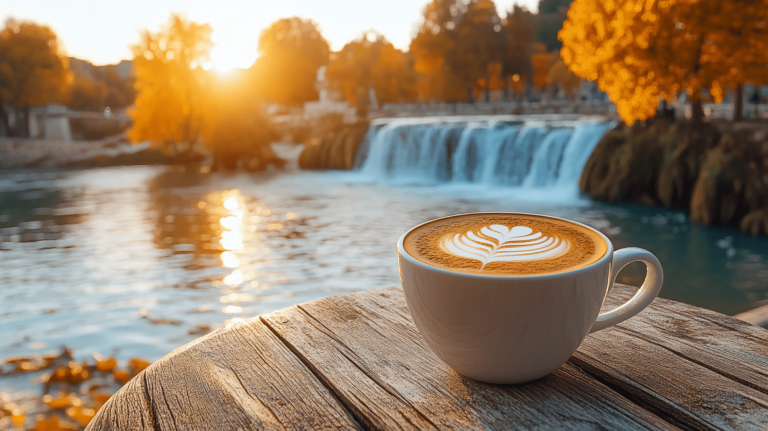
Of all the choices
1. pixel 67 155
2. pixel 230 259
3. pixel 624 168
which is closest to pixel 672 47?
pixel 624 168

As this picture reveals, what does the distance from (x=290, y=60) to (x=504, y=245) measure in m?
61.9

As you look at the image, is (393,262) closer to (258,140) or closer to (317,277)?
(317,277)

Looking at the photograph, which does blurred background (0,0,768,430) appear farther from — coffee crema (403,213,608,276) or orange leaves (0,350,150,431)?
coffee crema (403,213,608,276)

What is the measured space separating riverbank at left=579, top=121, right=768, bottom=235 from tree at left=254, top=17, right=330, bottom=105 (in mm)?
47385

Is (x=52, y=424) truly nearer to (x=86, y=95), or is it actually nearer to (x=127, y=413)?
(x=127, y=413)

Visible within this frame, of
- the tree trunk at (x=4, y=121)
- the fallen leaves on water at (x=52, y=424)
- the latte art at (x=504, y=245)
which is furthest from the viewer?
the tree trunk at (x=4, y=121)

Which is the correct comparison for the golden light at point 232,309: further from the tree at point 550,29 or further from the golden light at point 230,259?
the tree at point 550,29

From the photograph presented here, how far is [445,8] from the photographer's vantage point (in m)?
45.2

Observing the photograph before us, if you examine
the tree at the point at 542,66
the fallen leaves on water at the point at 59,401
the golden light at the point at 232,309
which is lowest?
the golden light at the point at 232,309

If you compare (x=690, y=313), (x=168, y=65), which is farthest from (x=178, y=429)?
(x=168, y=65)

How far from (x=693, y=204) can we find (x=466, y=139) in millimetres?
11188

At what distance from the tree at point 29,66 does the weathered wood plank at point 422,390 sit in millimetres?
53527

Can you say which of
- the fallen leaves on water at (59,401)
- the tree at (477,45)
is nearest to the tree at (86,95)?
the tree at (477,45)

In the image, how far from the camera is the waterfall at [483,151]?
18.8 meters
